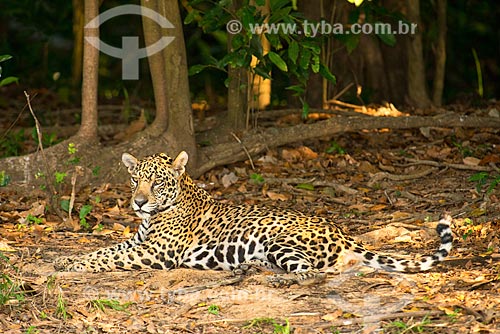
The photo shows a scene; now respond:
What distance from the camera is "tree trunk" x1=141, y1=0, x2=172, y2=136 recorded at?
10016 millimetres

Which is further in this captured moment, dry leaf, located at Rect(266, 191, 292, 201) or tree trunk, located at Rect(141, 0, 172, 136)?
tree trunk, located at Rect(141, 0, 172, 136)

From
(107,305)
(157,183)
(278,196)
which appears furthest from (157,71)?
(107,305)

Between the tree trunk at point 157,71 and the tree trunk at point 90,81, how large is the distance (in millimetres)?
559

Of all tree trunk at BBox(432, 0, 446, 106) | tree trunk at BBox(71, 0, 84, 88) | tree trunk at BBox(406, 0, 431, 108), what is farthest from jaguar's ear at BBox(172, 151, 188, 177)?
tree trunk at BBox(71, 0, 84, 88)

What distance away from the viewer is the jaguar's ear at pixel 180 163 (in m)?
7.80

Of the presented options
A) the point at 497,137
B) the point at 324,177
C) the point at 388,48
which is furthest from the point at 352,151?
the point at 388,48

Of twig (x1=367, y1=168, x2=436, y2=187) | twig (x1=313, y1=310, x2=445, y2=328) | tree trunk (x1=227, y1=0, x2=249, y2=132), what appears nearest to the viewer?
twig (x1=313, y1=310, x2=445, y2=328)

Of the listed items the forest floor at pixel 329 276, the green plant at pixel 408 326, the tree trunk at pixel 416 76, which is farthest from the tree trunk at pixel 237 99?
the green plant at pixel 408 326

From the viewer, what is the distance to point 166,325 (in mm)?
6082

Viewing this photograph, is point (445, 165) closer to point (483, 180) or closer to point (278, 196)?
point (483, 180)

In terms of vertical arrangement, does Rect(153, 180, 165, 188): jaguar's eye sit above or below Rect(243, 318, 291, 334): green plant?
above

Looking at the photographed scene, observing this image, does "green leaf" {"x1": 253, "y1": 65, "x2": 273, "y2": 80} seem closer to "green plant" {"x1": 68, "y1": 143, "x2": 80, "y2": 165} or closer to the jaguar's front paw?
"green plant" {"x1": 68, "y1": 143, "x2": 80, "y2": 165}

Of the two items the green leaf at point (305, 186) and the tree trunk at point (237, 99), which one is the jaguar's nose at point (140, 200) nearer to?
the green leaf at point (305, 186)

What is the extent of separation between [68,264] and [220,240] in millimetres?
1249
